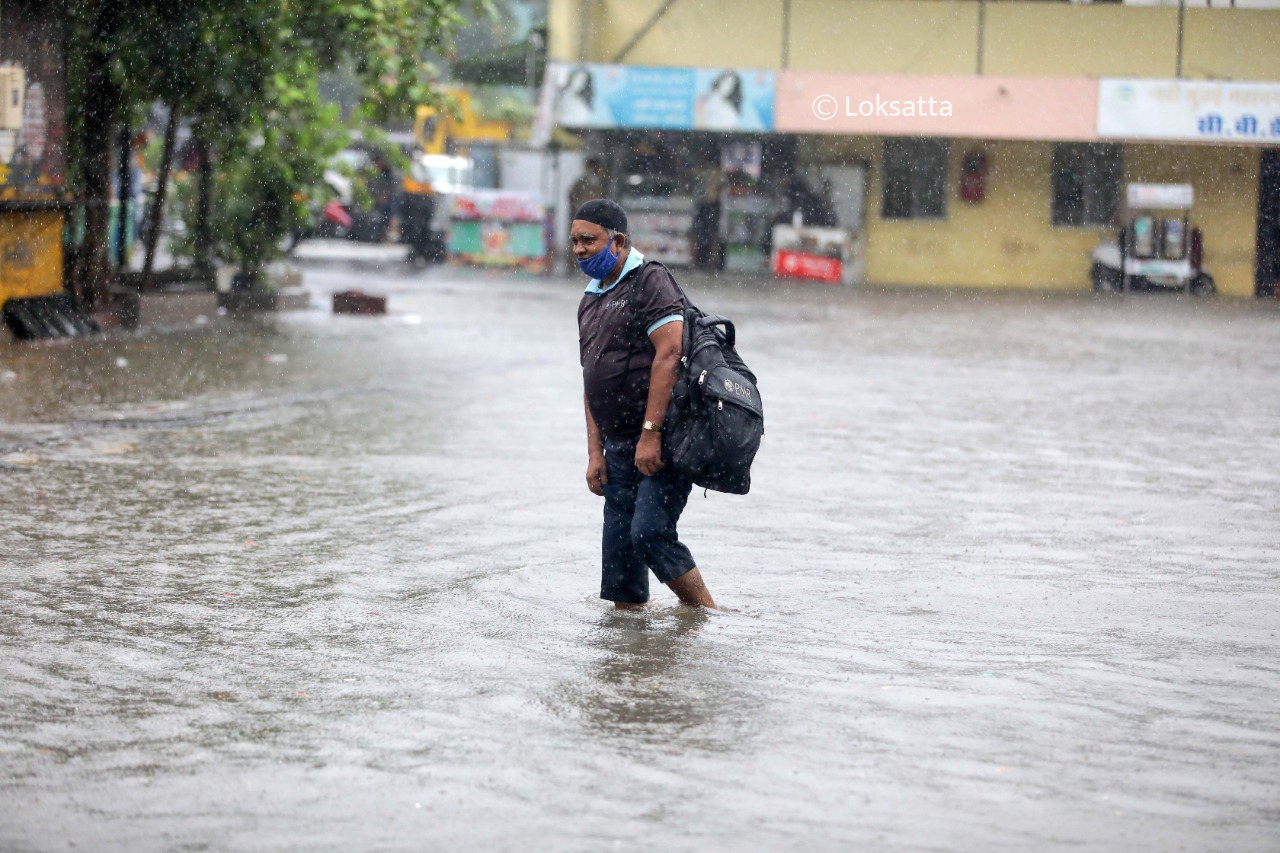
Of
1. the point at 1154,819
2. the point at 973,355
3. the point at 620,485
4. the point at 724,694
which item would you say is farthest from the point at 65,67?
the point at 1154,819

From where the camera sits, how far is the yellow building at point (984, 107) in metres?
30.0

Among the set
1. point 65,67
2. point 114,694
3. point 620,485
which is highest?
point 65,67

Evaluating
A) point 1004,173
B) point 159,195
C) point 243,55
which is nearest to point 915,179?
point 1004,173

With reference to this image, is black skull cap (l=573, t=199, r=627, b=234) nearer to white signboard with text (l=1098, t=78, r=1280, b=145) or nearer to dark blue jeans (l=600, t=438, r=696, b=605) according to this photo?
dark blue jeans (l=600, t=438, r=696, b=605)

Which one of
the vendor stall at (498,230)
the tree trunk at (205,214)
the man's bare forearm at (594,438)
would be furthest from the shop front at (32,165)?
the vendor stall at (498,230)

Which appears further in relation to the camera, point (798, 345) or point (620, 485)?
point (798, 345)

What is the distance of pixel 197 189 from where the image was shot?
2138 cm

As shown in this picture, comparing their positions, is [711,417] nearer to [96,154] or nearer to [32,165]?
[32,165]

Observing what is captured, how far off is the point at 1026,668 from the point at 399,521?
3.60 metres

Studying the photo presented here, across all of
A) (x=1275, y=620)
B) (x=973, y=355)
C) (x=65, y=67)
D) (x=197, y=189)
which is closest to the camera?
(x=1275, y=620)

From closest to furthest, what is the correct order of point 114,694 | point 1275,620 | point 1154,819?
point 1154,819
point 114,694
point 1275,620

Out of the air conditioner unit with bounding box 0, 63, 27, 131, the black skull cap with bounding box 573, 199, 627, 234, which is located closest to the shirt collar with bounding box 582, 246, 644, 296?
the black skull cap with bounding box 573, 199, 627, 234

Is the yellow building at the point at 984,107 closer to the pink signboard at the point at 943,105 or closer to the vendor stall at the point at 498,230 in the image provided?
the pink signboard at the point at 943,105

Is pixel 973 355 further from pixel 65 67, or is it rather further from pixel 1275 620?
pixel 1275 620
